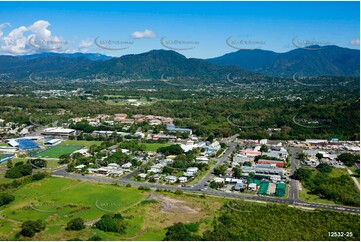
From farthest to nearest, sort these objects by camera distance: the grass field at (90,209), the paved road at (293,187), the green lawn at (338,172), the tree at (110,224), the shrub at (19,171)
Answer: the green lawn at (338,172), the shrub at (19,171), the paved road at (293,187), the tree at (110,224), the grass field at (90,209)

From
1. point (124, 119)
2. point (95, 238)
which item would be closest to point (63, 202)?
point (95, 238)

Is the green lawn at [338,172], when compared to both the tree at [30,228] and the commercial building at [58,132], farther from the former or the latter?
the commercial building at [58,132]

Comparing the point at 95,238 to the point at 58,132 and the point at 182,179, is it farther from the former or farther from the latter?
the point at 58,132

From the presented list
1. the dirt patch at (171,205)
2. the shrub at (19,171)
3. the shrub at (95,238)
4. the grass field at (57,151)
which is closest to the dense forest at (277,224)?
the dirt patch at (171,205)

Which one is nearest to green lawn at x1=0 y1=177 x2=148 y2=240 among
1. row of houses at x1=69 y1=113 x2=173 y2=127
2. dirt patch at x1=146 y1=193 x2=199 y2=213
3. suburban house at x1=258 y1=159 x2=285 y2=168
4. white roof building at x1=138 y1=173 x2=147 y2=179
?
dirt patch at x1=146 y1=193 x2=199 y2=213

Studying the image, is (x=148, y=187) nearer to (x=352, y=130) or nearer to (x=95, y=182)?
(x=95, y=182)

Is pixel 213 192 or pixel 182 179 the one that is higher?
pixel 182 179
